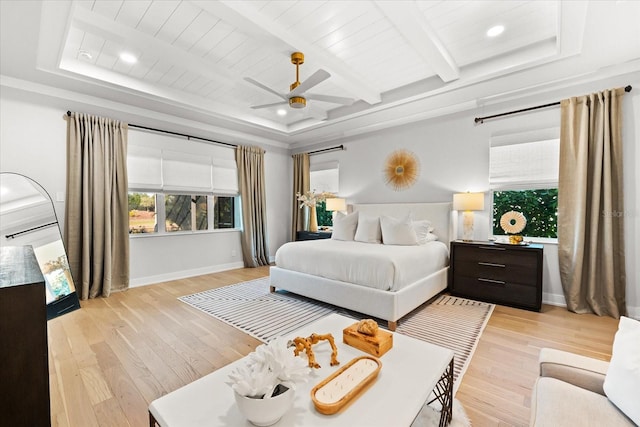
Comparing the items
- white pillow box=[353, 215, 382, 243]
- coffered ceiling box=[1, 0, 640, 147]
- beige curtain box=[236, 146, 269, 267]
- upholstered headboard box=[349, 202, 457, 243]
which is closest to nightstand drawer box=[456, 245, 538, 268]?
upholstered headboard box=[349, 202, 457, 243]

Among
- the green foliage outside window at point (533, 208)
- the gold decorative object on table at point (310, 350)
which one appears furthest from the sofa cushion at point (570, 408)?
the green foliage outside window at point (533, 208)

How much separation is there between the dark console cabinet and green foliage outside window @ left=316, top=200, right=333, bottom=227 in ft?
16.0

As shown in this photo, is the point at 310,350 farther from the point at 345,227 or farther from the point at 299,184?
the point at 299,184

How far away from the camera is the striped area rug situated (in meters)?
2.45

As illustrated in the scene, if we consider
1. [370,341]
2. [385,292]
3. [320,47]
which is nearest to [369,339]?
[370,341]

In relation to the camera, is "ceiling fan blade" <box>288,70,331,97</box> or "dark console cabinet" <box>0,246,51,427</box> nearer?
"dark console cabinet" <box>0,246,51,427</box>

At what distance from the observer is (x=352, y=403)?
103 centimetres

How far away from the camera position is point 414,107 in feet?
13.3

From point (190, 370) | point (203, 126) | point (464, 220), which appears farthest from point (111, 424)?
point (203, 126)

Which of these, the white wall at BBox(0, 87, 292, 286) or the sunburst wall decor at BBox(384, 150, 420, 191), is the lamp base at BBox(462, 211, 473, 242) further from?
the white wall at BBox(0, 87, 292, 286)

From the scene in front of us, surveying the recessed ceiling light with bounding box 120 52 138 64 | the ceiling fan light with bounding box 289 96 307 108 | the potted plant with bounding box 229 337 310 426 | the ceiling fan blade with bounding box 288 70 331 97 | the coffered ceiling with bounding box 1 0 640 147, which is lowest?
the potted plant with bounding box 229 337 310 426

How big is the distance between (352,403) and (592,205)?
137 inches

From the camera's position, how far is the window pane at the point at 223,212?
17.1 feet

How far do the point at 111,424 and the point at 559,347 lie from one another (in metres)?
3.12
